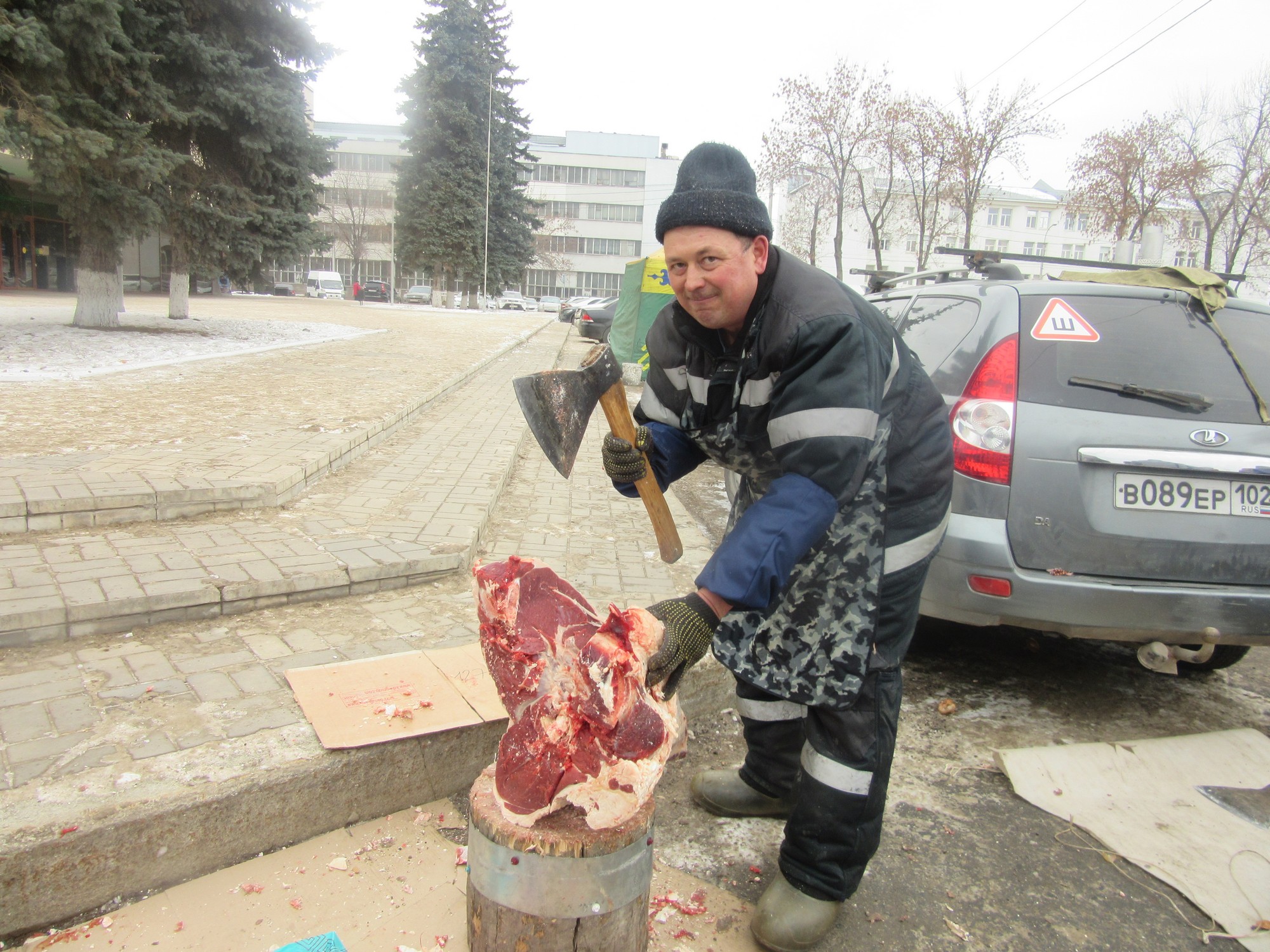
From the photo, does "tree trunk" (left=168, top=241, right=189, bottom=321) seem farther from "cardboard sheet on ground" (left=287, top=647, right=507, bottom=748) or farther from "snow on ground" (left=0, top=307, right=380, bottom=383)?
"cardboard sheet on ground" (left=287, top=647, right=507, bottom=748)

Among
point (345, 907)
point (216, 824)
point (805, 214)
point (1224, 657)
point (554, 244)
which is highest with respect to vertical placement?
point (554, 244)

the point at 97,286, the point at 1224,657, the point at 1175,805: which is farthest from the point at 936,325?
the point at 97,286

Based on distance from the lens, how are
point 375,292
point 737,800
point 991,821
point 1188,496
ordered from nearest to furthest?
point 737,800 → point 991,821 → point 1188,496 → point 375,292

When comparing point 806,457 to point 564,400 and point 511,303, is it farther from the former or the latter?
point 511,303

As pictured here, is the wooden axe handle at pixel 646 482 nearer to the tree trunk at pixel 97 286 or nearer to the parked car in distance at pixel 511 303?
the tree trunk at pixel 97 286

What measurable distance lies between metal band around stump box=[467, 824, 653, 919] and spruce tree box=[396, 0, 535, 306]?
40.7 meters

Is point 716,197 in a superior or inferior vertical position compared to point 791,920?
superior

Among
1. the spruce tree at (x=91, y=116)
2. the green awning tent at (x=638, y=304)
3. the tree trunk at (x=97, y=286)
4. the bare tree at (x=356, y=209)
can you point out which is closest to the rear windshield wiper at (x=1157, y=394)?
the green awning tent at (x=638, y=304)

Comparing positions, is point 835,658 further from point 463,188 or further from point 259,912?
point 463,188

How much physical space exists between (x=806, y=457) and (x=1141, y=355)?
215 cm

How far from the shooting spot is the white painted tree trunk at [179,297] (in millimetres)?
16656

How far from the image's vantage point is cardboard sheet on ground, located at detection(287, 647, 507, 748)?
7.49 ft

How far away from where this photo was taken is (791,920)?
188 centimetres

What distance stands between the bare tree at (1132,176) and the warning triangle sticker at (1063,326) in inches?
949
